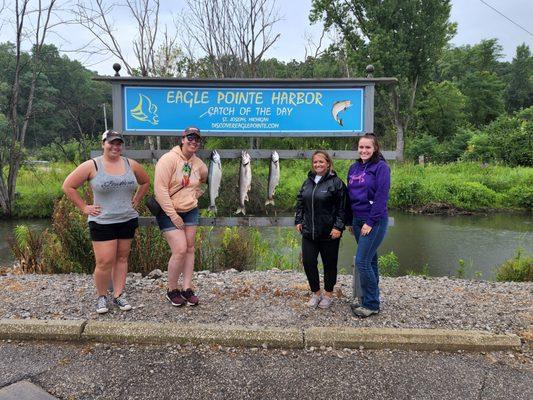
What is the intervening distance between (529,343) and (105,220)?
3.98 m

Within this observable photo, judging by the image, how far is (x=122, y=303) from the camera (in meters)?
4.45

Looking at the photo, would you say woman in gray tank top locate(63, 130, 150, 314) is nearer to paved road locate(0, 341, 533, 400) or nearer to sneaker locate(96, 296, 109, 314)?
sneaker locate(96, 296, 109, 314)

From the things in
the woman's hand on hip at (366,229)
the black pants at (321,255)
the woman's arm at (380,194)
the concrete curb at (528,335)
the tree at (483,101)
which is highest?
the tree at (483,101)

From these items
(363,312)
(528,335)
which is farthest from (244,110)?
(528,335)

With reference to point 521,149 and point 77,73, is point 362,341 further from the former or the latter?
point 77,73

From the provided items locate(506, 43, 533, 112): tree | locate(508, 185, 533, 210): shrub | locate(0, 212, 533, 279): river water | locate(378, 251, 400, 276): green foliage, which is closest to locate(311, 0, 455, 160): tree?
locate(508, 185, 533, 210): shrub

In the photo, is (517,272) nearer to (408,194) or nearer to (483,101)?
(408,194)

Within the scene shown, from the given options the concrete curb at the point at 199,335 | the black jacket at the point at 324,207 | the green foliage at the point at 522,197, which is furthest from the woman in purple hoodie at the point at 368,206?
the green foliage at the point at 522,197

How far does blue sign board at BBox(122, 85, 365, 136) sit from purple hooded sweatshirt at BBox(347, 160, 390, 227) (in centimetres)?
126

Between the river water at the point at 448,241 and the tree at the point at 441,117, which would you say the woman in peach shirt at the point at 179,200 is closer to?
the river water at the point at 448,241

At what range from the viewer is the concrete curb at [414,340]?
3.75 m

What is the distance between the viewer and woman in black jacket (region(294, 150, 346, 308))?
4.25 m

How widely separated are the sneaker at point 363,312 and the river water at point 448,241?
518cm

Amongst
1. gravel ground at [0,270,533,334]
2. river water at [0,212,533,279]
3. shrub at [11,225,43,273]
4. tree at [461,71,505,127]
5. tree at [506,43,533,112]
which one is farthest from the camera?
tree at [506,43,533,112]
